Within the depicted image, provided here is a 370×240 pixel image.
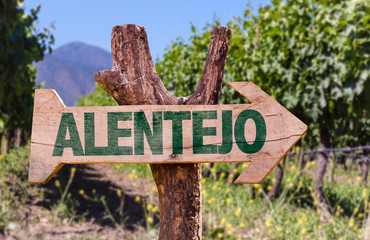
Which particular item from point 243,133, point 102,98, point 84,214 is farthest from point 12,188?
point 102,98

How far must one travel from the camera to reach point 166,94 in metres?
1.29

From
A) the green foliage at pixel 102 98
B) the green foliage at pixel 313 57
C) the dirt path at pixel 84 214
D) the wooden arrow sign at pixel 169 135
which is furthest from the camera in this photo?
the green foliage at pixel 102 98

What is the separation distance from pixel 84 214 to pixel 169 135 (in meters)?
4.30

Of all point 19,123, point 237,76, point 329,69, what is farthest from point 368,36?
point 19,123

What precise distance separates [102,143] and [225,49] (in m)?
0.58

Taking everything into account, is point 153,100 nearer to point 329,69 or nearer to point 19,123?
point 329,69

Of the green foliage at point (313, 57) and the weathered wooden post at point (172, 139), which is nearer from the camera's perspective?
the weathered wooden post at point (172, 139)

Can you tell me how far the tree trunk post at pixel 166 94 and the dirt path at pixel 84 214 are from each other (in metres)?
2.35

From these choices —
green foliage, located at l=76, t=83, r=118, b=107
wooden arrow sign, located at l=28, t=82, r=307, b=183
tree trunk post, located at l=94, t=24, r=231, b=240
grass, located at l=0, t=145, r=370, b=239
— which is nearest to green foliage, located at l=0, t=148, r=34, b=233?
grass, located at l=0, t=145, r=370, b=239

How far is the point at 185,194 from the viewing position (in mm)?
1211

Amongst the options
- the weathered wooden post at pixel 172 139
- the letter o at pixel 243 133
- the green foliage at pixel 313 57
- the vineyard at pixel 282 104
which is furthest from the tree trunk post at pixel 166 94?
the green foliage at pixel 313 57

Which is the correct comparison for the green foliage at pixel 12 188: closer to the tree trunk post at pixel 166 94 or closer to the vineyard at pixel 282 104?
the vineyard at pixel 282 104

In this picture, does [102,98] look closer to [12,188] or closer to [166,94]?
[12,188]

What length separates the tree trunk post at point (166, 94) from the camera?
47.8 inches
